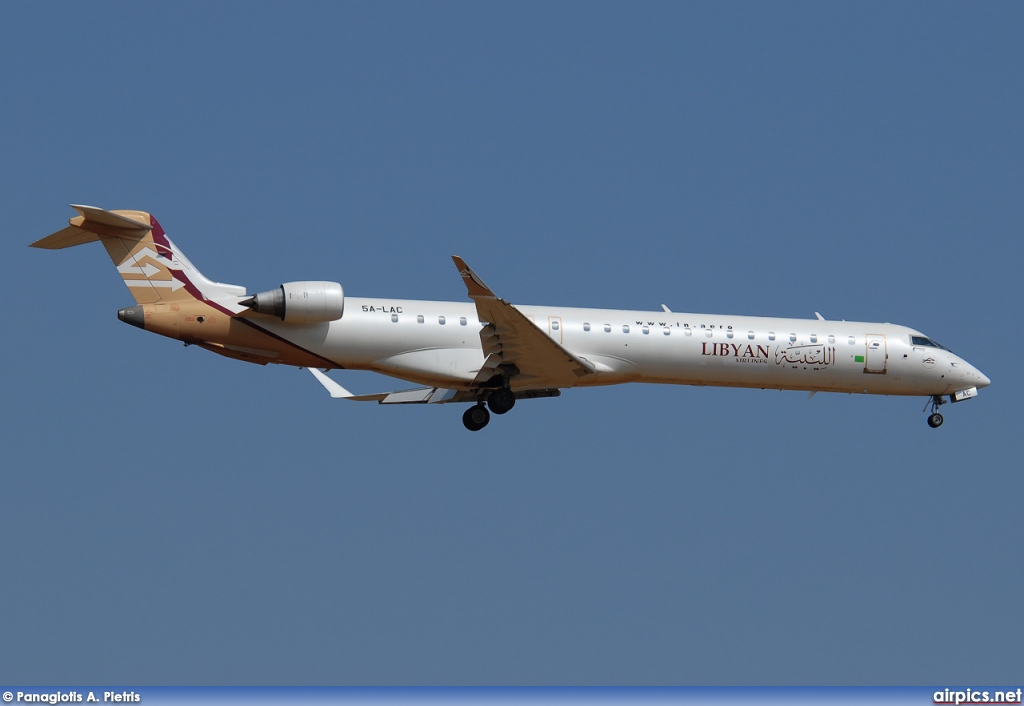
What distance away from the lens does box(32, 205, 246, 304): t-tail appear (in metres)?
27.0

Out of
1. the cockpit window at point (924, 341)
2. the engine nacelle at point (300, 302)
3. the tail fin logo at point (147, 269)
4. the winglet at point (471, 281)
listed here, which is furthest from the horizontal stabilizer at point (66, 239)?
the cockpit window at point (924, 341)

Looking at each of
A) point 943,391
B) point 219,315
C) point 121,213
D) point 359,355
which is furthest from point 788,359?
point 121,213

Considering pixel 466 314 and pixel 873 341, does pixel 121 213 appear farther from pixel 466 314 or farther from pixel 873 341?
pixel 873 341

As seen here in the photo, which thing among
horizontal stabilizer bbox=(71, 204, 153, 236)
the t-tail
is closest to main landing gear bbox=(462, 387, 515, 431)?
the t-tail

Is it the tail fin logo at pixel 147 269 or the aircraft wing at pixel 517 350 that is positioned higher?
the tail fin logo at pixel 147 269

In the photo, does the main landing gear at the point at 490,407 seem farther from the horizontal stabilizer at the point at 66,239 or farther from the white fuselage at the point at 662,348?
the horizontal stabilizer at the point at 66,239

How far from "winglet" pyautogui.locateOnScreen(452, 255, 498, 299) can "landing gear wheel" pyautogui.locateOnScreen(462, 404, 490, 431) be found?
Result: 397 cm

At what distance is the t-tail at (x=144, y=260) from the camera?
27016 millimetres

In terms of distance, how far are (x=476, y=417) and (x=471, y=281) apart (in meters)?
4.60

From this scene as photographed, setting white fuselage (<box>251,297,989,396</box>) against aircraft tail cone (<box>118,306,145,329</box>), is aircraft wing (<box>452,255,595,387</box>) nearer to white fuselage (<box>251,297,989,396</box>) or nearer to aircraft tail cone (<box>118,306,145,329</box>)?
white fuselage (<box>251,297,989,396</box>)

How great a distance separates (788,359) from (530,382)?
19.2 ft

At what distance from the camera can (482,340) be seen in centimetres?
2766

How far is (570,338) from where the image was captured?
95.5 feet

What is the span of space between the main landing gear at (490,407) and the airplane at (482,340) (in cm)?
3
